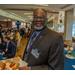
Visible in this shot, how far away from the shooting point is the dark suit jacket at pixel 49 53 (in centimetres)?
67

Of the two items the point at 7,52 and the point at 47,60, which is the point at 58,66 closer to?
the point at 47,60

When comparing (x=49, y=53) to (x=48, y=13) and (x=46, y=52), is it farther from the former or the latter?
(x=48, y=13)

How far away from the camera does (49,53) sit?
699 millimetres

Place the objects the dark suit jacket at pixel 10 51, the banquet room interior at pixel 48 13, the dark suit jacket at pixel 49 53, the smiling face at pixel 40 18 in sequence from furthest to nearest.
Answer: the banquet room interior at pixel 48 13, the dark suit jacket at pixel 10 51, the smiling face at pixel 40 18, the dark suit jacket at pixel 49 53

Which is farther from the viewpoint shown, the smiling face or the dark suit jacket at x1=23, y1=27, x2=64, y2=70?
the smiling face

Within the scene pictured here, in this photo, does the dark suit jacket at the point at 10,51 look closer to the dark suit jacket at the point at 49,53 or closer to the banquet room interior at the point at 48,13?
the banquet room interior at the point at 48,13

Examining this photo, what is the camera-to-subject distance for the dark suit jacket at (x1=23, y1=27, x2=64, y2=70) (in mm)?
666

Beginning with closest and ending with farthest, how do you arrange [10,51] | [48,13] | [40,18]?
[40,18]
[10,51]
[48,13]

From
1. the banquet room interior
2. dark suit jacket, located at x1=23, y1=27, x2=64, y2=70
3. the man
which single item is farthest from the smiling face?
the banquet room interior

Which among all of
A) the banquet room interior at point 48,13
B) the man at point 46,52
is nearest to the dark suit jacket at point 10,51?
the banquet room interior at point 48,13

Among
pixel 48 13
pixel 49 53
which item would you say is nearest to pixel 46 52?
pixel 49 53

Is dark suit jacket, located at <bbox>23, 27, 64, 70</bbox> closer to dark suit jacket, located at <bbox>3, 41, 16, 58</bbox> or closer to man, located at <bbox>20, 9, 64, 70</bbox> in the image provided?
man, located at <bbox>20, 9, 64, 70</bbox>

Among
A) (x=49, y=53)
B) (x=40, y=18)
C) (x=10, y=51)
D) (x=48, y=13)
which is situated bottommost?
(x=10, y=51)

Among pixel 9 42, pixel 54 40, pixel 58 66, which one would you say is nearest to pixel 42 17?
pixel 54 40
